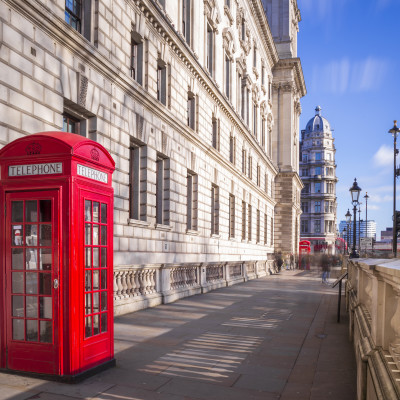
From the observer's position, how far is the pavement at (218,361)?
600 cm

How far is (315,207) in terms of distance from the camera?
11812cm

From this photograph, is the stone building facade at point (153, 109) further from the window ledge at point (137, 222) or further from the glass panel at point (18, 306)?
the glass panel at point (18, 306)

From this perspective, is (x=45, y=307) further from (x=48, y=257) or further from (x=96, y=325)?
(x=96, y=325)

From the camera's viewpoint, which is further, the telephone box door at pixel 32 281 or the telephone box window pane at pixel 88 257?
the telephone box window pane at pixel 88 257

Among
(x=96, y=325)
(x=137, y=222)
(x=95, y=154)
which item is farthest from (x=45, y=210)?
(x=137, y=222)

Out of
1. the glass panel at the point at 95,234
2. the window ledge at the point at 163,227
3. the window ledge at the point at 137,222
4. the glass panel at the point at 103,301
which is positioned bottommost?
the glass panel at the point at 103,301

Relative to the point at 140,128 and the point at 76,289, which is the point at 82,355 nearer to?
the point at 76,289

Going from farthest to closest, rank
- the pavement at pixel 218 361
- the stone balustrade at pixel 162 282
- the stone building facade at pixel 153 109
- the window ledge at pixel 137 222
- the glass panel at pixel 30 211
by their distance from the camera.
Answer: the window ledge at pixel 137 222 → the stone balustrade at pixel 162 282 → the stone building facade at pixel 153 109 → the glass panel at pixel 30 211 → the pavement at pixel 218 361

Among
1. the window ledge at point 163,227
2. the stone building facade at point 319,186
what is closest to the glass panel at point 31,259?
the window ledge at point 163,227

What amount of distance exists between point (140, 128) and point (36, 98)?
5297 millimetres

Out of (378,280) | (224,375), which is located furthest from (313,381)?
(378,280)

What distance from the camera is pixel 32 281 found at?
20.4 ft

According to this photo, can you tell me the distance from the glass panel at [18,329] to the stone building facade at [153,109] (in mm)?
3971

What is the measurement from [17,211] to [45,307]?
1.28 metres
